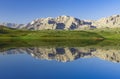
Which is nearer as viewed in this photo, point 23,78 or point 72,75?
point 23,78

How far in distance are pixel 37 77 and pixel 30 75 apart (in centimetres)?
227

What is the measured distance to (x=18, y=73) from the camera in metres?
51.2

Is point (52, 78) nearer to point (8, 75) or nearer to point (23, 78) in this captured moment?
point (23, 78)

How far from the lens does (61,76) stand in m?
49.5

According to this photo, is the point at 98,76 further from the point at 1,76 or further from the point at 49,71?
the point at 1,76

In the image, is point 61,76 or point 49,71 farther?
point 49,71

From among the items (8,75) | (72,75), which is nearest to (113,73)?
(72,75)

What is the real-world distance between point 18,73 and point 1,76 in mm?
4735

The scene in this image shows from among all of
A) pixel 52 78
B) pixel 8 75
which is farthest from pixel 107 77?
pixel 8 75

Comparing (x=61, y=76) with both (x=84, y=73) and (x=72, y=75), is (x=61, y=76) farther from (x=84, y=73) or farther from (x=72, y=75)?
(x=84, y=73)

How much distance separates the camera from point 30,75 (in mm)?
49531

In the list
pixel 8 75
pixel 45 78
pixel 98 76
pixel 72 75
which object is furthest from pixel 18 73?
pixel 98 76

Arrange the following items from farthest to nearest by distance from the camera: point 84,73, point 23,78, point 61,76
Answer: point 84,73, point 61,76, point 23,78

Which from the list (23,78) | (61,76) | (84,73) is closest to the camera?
(23,78)
